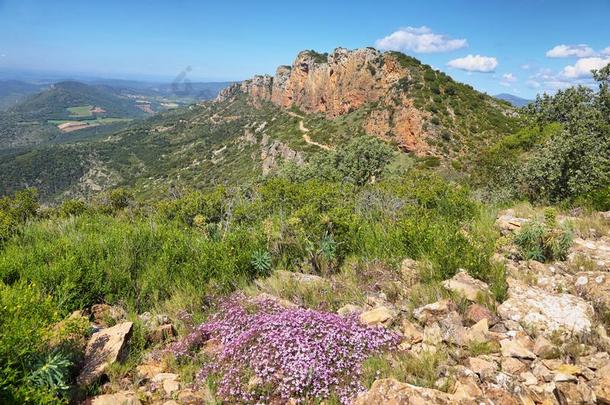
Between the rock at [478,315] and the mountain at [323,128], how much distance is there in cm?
1528

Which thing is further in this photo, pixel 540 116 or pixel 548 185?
pixel 540 116

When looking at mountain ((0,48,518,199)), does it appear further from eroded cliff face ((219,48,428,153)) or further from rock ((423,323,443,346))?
rock ((423,323,443,346))

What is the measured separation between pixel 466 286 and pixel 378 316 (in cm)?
128

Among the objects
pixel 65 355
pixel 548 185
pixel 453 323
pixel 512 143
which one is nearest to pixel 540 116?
pixel 512 143

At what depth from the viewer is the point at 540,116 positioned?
33812 mm

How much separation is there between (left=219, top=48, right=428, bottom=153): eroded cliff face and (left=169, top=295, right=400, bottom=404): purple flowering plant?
59238mm

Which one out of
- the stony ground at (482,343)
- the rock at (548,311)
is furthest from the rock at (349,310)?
the rock at (548,311)

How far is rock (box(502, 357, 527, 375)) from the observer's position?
3.30m

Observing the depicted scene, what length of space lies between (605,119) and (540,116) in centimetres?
1135

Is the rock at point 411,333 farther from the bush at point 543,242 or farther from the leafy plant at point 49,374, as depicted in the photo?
the leafy plant at point 49,374

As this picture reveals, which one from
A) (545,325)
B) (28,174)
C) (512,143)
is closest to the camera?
(545,325)

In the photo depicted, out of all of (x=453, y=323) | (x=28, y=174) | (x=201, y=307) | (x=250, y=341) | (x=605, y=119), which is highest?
(x=605, y=119)

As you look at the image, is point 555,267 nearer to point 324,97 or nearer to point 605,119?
point 605,119

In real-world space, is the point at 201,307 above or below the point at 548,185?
below
